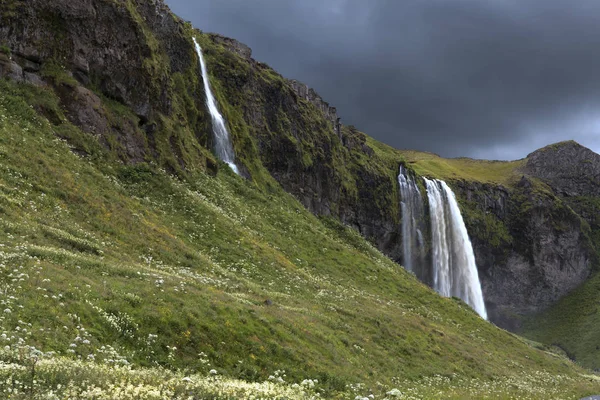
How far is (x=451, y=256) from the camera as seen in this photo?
105062 millimetres

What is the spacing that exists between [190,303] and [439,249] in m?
91.7

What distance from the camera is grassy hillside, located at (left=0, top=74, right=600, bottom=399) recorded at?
12344 millimetres

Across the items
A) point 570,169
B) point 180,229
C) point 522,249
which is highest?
point 570,169

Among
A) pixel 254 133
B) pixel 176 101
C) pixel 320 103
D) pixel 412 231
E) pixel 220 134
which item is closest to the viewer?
pixel 176 101

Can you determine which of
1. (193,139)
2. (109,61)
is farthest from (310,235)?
(109,61)

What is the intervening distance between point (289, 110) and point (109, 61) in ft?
150

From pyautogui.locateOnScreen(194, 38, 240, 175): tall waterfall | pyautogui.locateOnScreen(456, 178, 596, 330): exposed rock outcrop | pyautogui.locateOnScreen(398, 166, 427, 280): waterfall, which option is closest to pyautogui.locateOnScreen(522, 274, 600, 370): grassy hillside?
pyautogui.locateOnScreen(456, 178, 596, 330): exposed rock outcrop

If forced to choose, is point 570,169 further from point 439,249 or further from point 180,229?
point 180,229

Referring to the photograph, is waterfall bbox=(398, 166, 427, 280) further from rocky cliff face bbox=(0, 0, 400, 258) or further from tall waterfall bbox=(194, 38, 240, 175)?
tall waterfall bbox=(194, 38, 240, 175)

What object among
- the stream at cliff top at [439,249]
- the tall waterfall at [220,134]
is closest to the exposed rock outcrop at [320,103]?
the stream at cliff top at [439,249]

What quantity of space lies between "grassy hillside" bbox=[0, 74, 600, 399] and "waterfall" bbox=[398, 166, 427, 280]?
48.7 meters

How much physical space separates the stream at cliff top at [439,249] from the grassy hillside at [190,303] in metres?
48.2

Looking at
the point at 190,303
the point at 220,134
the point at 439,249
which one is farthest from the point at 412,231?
the point at 190,303

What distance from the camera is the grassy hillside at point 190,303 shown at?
12.3m
